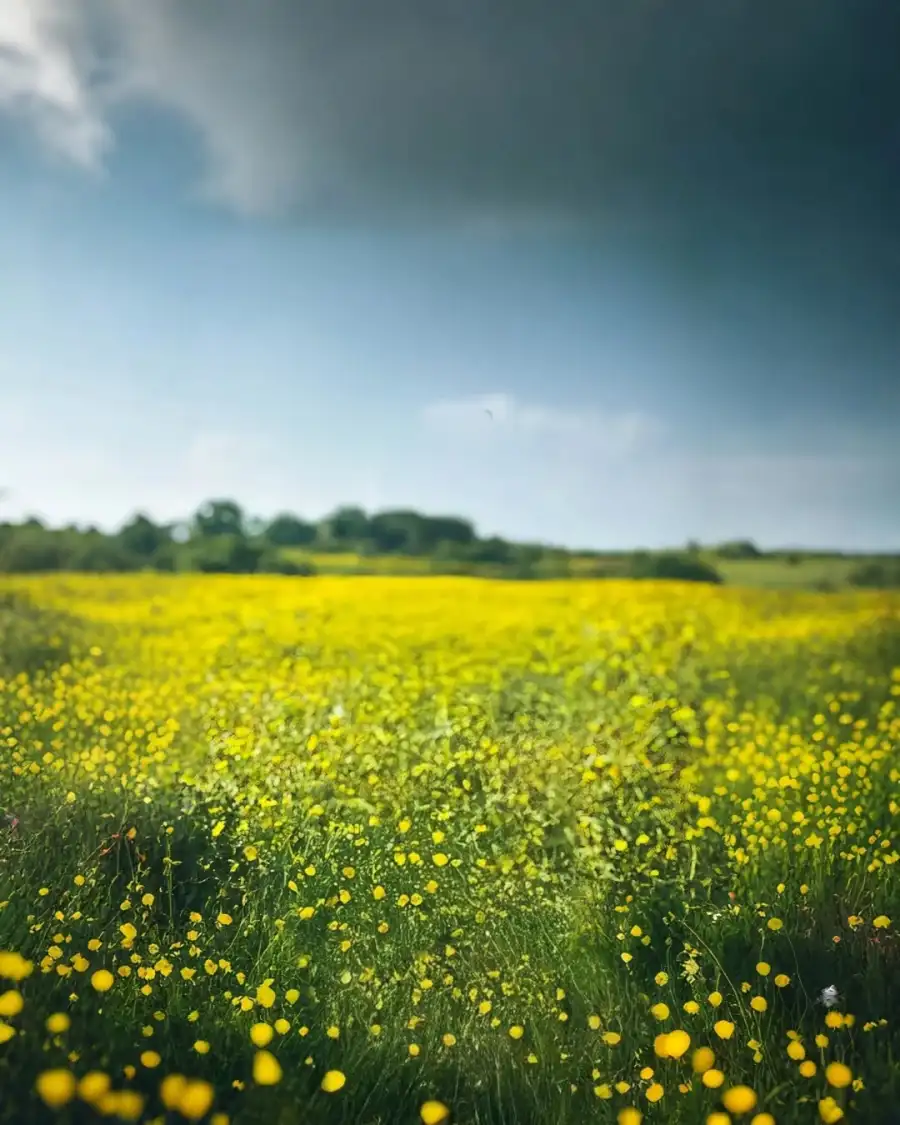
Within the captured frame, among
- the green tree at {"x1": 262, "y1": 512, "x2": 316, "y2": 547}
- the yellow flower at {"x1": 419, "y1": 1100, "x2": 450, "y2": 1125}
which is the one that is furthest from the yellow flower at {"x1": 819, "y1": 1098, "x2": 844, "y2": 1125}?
the green tree at {"x1": 262, "y1": 512, "x2": 316, "y2": 547}

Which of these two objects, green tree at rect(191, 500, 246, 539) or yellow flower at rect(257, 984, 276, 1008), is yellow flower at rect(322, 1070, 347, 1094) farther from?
green tree at rect(191, 500, 246, 539)

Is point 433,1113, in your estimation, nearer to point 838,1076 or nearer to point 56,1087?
point 56,1087

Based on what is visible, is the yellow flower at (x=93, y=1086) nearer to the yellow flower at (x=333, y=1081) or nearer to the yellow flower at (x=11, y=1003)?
the yellow flower at (x=11, y=1003)

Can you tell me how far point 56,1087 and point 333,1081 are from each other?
55 cm

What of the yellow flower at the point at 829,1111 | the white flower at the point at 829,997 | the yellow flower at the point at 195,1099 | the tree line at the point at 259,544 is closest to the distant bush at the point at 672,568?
the tree line at the point at 259,544

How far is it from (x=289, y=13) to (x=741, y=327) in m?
2.27

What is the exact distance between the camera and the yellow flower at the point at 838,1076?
2.01m

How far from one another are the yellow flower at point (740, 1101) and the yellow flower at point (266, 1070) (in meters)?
0.94

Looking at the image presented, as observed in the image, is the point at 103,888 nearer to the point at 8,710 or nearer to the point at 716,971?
the point at 8,710

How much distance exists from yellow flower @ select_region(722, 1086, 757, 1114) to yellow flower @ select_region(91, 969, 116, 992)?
4.46 feet

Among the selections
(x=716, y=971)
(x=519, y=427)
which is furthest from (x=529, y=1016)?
(x=519, y=427)

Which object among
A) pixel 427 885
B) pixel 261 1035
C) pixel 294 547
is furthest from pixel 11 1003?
pixel 294 547

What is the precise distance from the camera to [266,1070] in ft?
6.29

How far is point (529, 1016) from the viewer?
2.30 m
